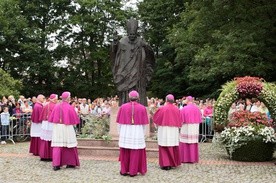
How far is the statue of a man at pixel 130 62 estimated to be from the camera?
52.9 ft

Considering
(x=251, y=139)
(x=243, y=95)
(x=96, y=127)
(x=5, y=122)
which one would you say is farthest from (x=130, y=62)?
(x=5, y=122)

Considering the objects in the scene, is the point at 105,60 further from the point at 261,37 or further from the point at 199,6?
the point at 261,37

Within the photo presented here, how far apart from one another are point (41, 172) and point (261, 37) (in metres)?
18.1

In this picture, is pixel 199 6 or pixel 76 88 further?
pixel 76 88

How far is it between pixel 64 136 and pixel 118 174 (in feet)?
5.98

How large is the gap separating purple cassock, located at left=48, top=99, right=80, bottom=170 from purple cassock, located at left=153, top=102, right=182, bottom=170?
224cm

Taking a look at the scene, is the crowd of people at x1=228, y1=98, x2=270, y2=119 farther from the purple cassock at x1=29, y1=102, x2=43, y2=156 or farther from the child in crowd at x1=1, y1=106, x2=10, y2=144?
the child in crowd at x1=1, y1=106, x2=10, y2=144

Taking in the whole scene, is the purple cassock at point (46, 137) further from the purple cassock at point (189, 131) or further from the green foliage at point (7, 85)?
the green foliage at point (7, 85)

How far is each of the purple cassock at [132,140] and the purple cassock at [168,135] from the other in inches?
36.0

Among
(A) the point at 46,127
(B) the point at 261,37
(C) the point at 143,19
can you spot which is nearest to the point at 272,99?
(A) the point at 46,127

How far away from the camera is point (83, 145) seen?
627 inches

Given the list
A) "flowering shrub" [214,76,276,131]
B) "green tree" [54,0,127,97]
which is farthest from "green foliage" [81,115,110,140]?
"green tree" [54,0,127,97]

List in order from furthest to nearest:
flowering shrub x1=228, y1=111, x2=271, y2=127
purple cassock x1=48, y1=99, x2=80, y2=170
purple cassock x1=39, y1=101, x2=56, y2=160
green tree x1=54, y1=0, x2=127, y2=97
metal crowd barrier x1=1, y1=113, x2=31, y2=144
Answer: green tree x1=54, y1=0, x2=127, y2=97 → metal crowd barrier x1=1, y1=113, x2=31, y2=144 → flowering shrub x1=228, y1=111, x2=271, y2=127 → purple cassock x1=39, y1=101, x2=56, y2=160 → purple cassock x1=48, y1=99, x2=80, y2=170

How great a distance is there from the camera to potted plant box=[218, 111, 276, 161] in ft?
50.0
